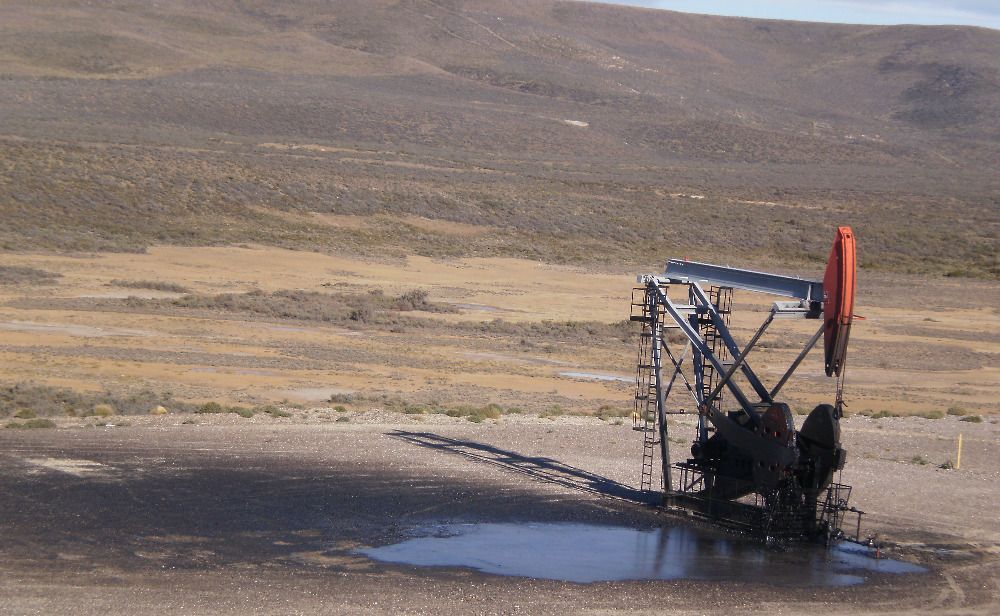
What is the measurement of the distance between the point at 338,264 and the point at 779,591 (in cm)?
3636

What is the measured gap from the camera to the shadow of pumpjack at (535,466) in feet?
60.1

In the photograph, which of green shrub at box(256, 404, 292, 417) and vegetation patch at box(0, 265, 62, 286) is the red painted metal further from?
vegetation patch at box(0, 265, 62, 286)

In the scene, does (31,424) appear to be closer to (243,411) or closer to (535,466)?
(243,411)

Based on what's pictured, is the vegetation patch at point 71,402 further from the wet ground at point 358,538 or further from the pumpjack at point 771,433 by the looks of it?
the pumpjack at point 771,433

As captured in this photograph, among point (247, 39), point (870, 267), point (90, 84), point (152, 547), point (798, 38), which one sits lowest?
point (152, 547)

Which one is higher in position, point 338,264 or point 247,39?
point 247,39

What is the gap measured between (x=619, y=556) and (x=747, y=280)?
14.0ft

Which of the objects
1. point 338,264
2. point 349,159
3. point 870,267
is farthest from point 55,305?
point 349,159

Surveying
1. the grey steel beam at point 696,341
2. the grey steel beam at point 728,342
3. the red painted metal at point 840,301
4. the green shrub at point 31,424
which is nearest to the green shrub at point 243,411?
the green shrub at point 31,424

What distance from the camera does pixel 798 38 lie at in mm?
196500

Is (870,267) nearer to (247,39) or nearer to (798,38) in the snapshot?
(247,39)

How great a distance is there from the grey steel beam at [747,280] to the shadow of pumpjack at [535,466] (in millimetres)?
2995

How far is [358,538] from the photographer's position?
594 inches

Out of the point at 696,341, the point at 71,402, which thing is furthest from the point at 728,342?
the point at 71,402
